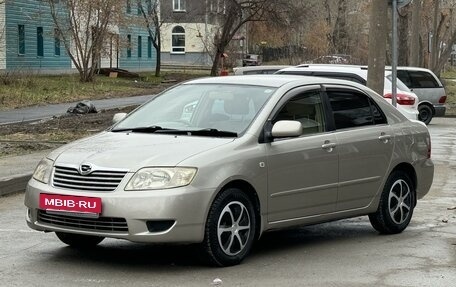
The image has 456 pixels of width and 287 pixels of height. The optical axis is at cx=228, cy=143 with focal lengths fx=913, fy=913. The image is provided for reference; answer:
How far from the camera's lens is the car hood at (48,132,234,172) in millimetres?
7031

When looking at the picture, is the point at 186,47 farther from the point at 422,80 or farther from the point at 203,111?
the point at 203,111

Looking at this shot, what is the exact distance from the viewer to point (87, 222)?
707cm

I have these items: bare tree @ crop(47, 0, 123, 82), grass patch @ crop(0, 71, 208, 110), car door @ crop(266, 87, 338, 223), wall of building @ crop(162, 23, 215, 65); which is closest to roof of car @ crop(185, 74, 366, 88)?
car door @ crop(266, 87, 338, 223)

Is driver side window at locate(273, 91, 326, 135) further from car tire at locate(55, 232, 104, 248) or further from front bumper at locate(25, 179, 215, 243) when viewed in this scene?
car tire at locate(55, 232, 104, 248)

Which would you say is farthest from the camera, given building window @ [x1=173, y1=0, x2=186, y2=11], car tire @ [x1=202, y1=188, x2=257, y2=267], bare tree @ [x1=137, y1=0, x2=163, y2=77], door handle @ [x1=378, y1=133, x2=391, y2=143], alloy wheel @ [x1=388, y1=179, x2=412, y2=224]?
building window @ [x1=173, y1=0, x2=186, y2=11]

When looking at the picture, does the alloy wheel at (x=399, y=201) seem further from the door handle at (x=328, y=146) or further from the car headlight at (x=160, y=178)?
the car headlight at (x=160, y=178)

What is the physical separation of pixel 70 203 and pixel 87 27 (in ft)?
121

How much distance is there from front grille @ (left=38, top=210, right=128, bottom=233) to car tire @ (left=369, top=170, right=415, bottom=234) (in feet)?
10.0

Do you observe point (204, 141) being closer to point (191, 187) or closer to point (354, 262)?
point (191, 187)

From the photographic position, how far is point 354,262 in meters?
7.72

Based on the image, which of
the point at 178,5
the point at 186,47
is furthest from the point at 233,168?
the point at 178,5

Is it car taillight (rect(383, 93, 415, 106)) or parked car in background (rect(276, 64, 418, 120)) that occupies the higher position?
parked car in background (rect(276, 64, 418, 120))

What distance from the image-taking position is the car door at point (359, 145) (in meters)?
8.48

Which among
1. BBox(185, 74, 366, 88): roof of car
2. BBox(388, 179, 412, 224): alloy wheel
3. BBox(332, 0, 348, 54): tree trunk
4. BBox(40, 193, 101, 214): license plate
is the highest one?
BBox(332, 0, 348, 54): tree trunk
